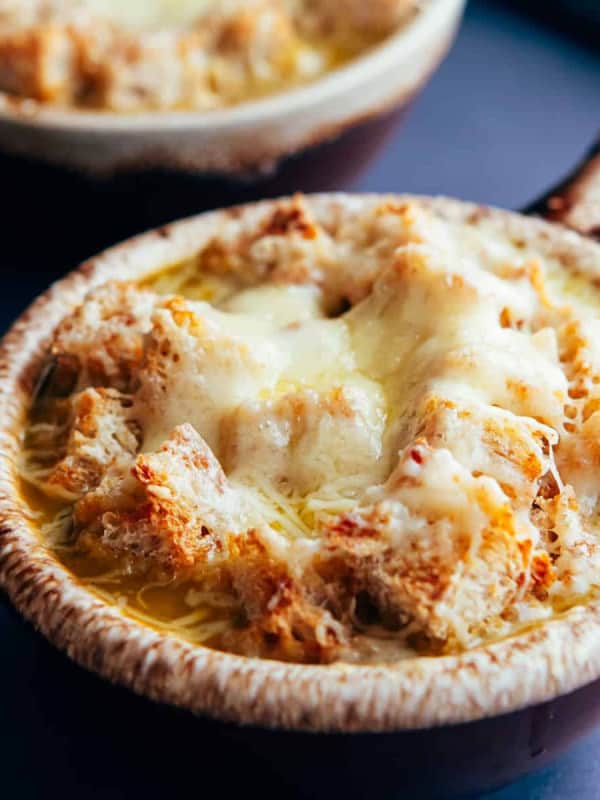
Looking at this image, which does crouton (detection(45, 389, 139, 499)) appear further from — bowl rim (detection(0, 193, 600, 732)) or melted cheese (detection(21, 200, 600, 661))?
bowl rim (detection(0, 193, 600, 732))

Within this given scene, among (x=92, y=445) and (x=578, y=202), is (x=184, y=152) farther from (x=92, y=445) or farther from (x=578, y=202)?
(x=92, y=445)

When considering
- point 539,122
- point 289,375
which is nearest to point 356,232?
point 289,375

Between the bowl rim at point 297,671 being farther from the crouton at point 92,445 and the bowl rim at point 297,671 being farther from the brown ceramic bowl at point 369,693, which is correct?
the crouton at point 92,445

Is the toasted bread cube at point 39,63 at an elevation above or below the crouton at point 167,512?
below

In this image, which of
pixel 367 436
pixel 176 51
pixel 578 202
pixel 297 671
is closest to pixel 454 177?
pixel 176 51

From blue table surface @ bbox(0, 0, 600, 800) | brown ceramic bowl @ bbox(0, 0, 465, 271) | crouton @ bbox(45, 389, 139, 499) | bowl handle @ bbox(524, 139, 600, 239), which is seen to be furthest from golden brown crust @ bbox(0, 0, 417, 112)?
crouton @ bbox(45, 389, 139, 499)

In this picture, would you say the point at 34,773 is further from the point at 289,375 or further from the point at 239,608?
the point at 289,375

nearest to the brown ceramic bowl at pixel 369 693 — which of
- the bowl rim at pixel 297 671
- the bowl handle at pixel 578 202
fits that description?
the bowl rim at pixel 297 671

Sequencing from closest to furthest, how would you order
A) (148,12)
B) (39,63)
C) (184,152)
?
(184,152), (39,63), (148,12)
